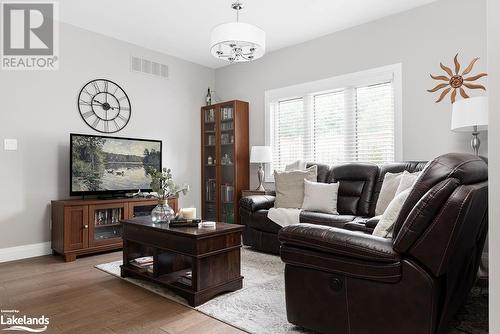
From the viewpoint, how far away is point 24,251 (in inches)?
154

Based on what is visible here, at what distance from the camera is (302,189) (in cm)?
414

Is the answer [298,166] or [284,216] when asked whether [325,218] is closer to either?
[284,216]

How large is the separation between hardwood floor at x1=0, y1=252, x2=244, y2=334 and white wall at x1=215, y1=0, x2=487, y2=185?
9.98 feet

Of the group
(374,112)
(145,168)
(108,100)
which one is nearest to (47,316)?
(145,168)

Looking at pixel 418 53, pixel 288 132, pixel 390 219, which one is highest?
pixel 418 53

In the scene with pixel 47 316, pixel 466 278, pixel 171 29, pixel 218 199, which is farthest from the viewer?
pixel 218 199

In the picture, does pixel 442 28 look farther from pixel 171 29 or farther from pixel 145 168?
pixel 145 168

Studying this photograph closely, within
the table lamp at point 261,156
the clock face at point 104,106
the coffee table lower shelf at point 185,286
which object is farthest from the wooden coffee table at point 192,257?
Answer: the table lamp at point 261,156

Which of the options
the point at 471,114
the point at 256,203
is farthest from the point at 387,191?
the point at 256,203

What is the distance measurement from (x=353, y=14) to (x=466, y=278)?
3.25 metres

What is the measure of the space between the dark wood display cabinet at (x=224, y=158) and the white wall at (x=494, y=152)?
415 cm

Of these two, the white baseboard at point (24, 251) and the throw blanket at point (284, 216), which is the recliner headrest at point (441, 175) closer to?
the throw blanket at point (284, 216)

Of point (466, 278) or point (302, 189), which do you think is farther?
point (302, 189)

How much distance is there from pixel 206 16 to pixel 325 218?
279cm
